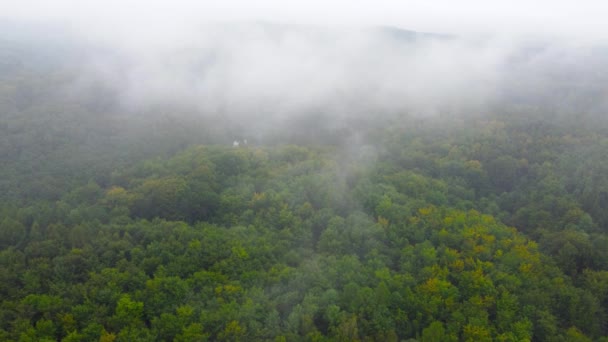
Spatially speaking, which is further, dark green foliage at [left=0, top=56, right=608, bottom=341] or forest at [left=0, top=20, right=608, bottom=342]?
forest at [left=0, top=20, right=608, bottom=342]

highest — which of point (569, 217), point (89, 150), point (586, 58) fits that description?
point (586, 58)

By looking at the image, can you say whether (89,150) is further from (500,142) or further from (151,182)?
(500,142)

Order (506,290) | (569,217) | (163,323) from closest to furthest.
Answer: (163,323), (506,290), (569,217)

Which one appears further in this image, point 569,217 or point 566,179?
point 566,179

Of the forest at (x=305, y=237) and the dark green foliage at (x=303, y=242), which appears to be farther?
the forest at (x=305, y=237)

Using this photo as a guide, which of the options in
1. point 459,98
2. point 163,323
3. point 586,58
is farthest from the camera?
point 586,58

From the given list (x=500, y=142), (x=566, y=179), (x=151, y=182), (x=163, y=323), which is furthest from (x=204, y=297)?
(x=500, y=142)

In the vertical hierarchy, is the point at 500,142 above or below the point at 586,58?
below

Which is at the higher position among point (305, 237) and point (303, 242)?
point (305, 237)
